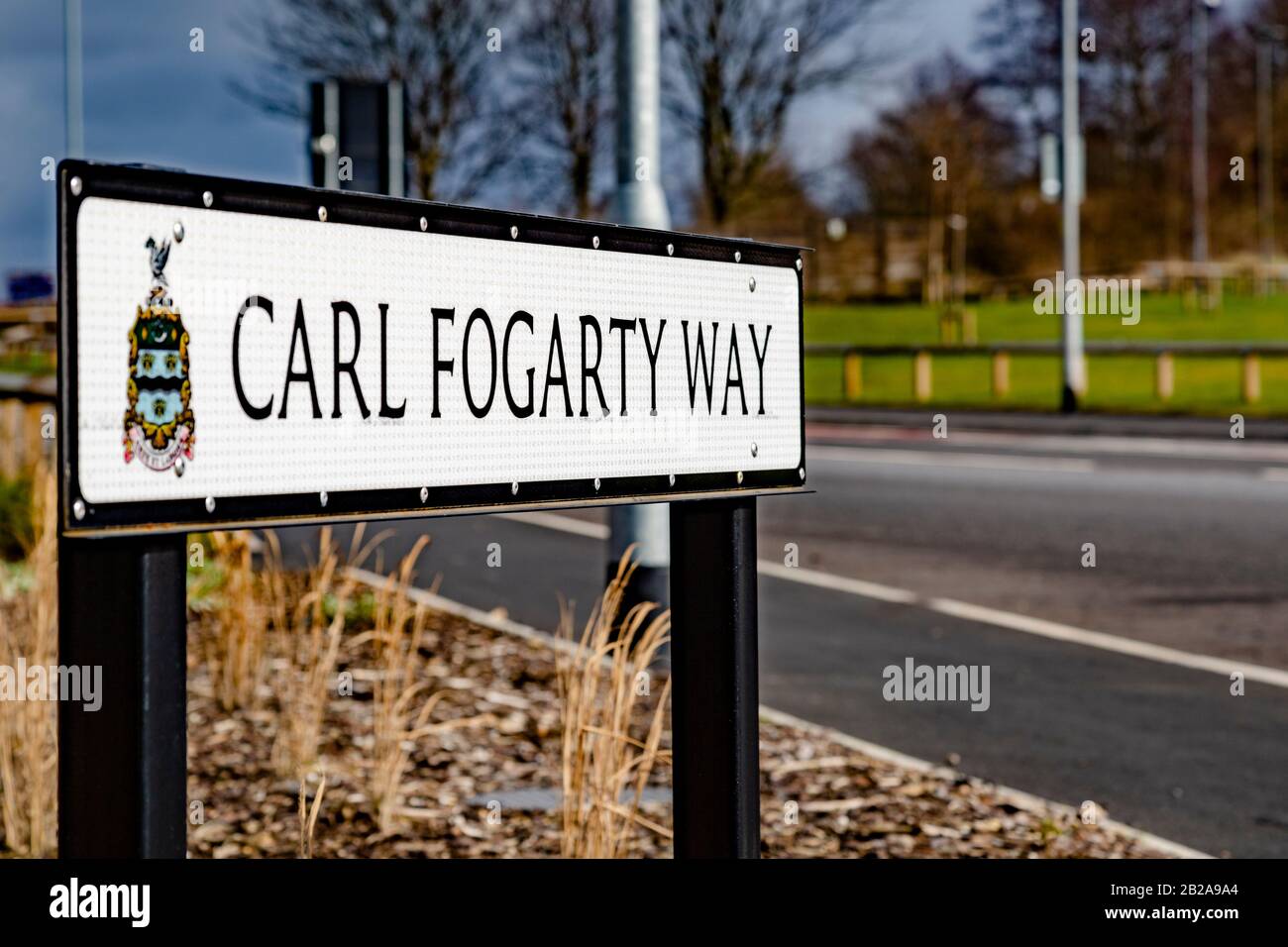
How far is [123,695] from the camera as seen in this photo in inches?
65.7

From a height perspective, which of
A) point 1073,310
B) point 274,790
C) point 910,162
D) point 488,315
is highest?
point 910,162

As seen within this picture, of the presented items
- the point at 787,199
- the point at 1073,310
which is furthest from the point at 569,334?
the point at 787,199

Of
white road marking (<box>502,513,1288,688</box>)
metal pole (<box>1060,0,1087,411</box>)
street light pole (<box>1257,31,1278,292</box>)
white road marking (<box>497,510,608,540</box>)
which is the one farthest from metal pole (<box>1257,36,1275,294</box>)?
white road marking (<box>502,513,1288,688</box>)

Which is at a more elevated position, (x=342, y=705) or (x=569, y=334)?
(x=569, y=334)

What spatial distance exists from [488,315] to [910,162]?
52.9m

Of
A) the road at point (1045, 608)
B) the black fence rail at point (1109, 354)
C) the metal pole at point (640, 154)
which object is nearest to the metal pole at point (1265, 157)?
the black fence rail at point (1109, 354)

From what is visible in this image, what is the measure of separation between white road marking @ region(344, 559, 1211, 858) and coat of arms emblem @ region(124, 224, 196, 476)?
250 centimetres

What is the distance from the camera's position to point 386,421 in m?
1.96

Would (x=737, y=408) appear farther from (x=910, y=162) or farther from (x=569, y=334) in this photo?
(x=910, y=162)

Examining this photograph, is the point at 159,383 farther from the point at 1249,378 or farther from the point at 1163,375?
the point at 1163,375

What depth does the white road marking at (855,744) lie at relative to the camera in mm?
4664

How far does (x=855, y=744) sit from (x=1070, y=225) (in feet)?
64.0
